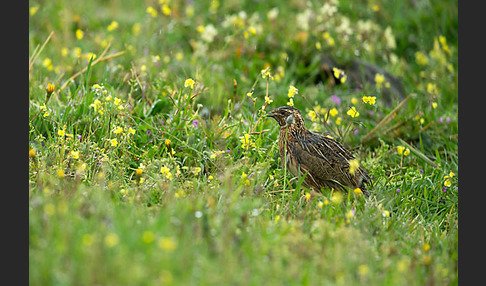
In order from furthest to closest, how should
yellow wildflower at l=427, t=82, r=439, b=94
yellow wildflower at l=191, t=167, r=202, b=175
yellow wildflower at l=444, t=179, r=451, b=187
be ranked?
1. yellow wildflower at l=427, t=82, r=439, b=94
2. yellow wildflower at l=444, t=179, r=451, b=187
3. yellow wildflower at l=191, t=167, r=202, b=175

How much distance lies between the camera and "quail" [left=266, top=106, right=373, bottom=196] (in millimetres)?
5250

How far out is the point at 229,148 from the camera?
18.6ft

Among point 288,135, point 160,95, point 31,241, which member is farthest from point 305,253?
point 160,95

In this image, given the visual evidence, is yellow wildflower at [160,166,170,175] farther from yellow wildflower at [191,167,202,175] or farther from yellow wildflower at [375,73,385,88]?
yellow wildflower at [375,73,385,88]

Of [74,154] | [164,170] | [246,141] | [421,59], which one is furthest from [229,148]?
[421,59]

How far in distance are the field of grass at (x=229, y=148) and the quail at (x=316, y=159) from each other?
0.52ft

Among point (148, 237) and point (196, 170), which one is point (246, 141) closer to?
point (196, 170)

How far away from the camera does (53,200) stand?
3875 mm

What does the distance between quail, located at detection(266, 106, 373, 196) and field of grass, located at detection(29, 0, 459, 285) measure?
158mm

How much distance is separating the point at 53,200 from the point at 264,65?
14.7 feet

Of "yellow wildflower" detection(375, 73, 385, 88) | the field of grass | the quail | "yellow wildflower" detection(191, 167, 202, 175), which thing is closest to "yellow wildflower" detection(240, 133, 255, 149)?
the field of grass

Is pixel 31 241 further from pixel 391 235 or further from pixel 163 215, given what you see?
pixel 391 235

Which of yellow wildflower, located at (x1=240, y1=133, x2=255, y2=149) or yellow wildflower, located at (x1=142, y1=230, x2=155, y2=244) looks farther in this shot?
yellow wildflower, located at (x1=240, y1=133, x2=255, y2=149)

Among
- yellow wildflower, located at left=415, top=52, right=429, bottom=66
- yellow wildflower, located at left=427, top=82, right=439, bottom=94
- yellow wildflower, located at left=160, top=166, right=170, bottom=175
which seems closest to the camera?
yellow wildflower, located at left=160, top=166, right=170, bottom=175
